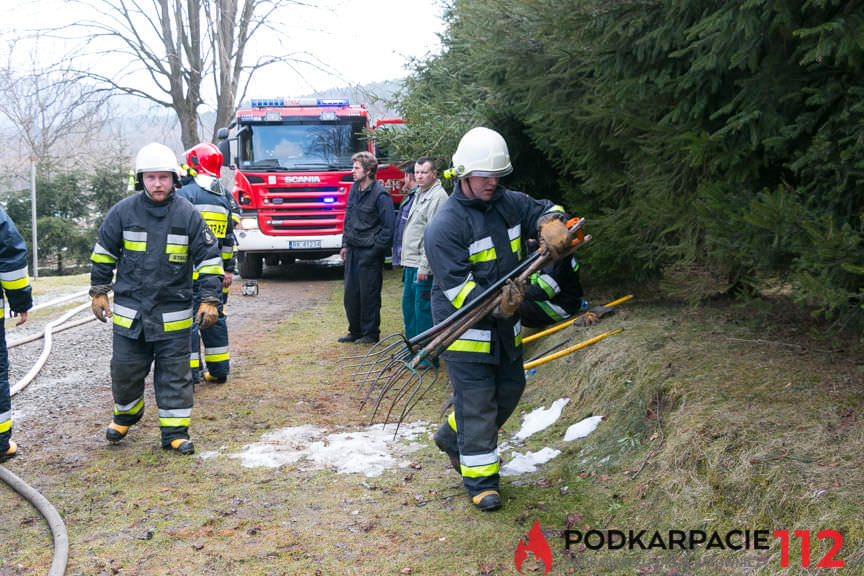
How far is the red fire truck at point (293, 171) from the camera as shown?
13.5 meters

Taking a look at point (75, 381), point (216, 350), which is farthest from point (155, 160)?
point (75, 381)

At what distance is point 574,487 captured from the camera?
4160 mm

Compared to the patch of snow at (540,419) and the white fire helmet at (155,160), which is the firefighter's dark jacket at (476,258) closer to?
the patch of snow at (540,419)

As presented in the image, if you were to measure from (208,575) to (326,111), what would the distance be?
1119 centimetres

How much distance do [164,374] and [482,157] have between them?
269 centimetres

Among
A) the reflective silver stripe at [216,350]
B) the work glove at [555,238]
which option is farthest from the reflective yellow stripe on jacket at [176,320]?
the work glove at [555,238]

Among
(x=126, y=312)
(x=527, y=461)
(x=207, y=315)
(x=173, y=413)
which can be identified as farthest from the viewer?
(x=207, y=315)

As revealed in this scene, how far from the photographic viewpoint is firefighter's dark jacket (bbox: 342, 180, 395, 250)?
8078 millimetres

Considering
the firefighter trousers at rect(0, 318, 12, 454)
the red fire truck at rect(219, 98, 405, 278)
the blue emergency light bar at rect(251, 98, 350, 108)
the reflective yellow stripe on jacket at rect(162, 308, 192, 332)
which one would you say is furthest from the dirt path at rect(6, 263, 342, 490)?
the blue emergency light bar at rect(251, 98, 350, 108)

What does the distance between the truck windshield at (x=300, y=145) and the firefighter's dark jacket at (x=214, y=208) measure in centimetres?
695

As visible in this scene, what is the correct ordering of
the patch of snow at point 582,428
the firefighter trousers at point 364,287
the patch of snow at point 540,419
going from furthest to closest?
1. the firefighter trousers at point 364,287
2. the patch of snow at point 540,419
3. the patch of snow at point 582,428

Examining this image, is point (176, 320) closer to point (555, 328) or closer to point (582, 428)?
point (582, 428)

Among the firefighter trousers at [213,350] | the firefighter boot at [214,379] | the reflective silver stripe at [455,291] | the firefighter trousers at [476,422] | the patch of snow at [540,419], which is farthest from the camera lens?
the firefighter boot at [214,379]

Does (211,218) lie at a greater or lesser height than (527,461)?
greater
